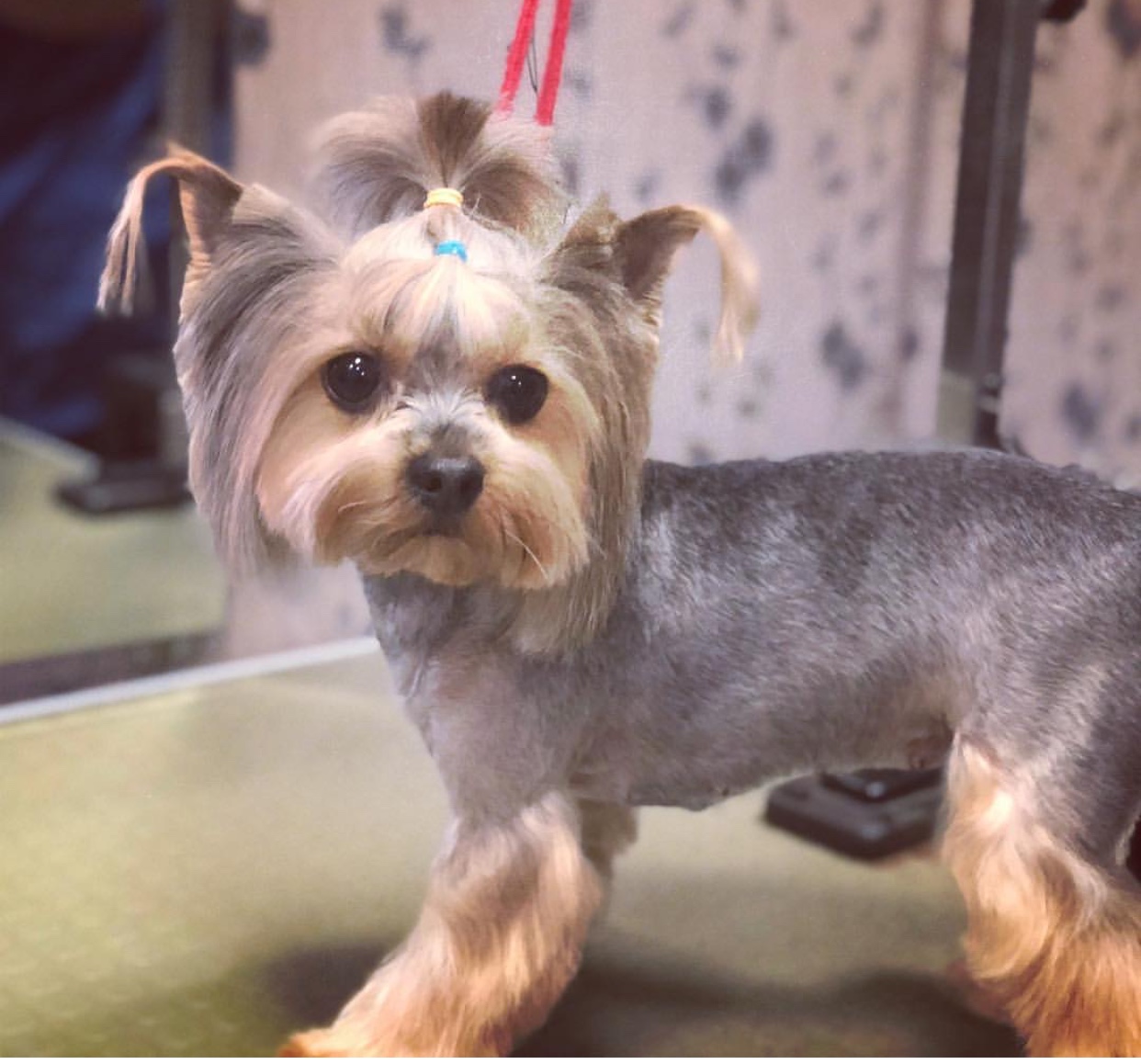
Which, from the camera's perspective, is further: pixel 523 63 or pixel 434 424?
pixel 523 63

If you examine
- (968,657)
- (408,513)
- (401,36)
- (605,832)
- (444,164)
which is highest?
(401,36)

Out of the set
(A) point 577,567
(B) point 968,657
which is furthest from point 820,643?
(A) point 577,567

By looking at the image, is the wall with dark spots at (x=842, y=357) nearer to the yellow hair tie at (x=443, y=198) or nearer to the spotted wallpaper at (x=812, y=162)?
the spotted wallpaper at (x=812, y=162)

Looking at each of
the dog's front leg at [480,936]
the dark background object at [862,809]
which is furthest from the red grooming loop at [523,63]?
the dark background object at [862,809]

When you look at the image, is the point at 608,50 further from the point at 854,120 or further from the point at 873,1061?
the point at 873,1061

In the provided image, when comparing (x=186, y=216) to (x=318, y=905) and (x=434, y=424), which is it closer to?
(x=434, y=424)

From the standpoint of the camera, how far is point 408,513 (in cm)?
96

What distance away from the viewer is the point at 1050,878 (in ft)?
3.59

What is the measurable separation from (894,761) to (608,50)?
2.04 ft

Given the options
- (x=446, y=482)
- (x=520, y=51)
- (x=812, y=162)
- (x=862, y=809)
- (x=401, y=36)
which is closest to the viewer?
(x=446, y=482)

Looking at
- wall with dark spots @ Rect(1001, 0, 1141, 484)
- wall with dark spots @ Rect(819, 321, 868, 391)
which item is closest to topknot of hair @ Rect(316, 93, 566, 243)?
wall with dark spots @ Rect(819, 321, 868, 391)

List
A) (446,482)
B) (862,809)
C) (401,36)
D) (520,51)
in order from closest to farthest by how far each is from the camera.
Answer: (446,482), (520,51), (401,36), (862,809)

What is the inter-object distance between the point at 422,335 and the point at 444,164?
0.40ft

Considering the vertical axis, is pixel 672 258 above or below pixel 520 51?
below
